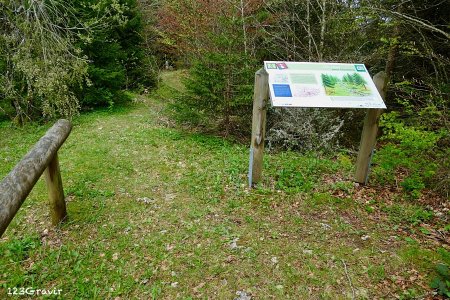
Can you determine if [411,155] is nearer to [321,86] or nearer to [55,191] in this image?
[321,86]

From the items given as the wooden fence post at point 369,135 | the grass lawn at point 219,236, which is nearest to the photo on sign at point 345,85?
the wooden fence post at point 369,135

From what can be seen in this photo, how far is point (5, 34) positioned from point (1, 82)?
1181 mm

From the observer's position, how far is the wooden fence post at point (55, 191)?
138 inches

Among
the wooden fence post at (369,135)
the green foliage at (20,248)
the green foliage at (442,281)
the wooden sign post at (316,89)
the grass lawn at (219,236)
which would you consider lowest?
the green foliage at (20,248)

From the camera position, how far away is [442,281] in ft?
8.77

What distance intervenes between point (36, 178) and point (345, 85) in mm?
3767

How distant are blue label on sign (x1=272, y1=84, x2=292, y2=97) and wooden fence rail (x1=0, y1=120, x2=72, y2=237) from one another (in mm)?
2684

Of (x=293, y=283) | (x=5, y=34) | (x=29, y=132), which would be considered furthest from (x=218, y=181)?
(x=29, y=132)

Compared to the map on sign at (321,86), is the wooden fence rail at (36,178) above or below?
below

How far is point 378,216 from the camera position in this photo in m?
3.91

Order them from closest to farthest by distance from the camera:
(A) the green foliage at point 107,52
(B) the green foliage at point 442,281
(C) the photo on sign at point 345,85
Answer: (B) the green foliage at point 442,281
(C) the photo on sign at point 345,85
(A) the green foliage at point 107,52

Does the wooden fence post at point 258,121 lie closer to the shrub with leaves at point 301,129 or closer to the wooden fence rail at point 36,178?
the shrub with leaves at point 301,129

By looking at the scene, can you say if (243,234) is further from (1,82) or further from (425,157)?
(1,82)

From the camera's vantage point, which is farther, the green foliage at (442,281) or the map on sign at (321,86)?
the map on sign at (321,86)
